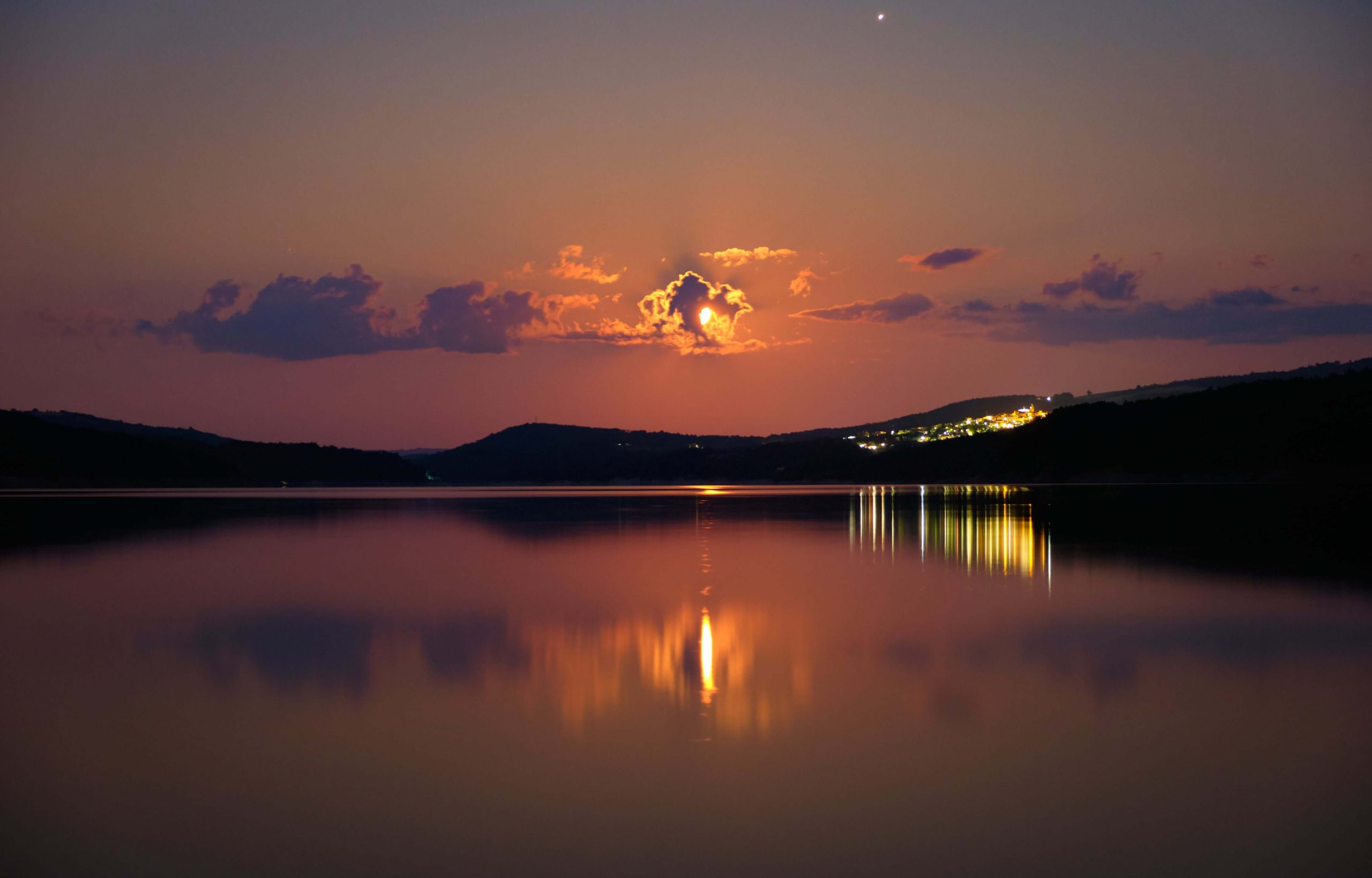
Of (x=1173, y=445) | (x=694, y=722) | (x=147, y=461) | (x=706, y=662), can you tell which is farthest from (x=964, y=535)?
(x=147, y=461)

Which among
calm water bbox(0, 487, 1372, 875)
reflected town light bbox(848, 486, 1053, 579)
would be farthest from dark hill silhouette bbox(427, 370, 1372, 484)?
calm water bbox(0, 487, 1372, 875)

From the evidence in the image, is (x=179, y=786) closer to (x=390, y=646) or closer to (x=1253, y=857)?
(x=390, y=646)

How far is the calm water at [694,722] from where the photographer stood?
17.2ft

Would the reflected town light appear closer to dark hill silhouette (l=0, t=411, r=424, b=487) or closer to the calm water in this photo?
the calm water

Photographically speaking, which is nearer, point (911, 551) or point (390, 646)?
point (390, 646)

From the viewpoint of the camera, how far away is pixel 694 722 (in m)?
7.49

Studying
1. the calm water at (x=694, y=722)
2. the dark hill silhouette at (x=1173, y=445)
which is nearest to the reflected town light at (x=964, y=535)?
the calm water at (x=694, y=722)

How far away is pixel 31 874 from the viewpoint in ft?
16.4

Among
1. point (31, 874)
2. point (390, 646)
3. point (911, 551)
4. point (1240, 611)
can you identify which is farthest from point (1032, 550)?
point (31, 874)

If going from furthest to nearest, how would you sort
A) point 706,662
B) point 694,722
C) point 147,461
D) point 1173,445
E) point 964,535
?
point 147,461 → point 1173,445 → point 964,535 → point 706,662 → point 694,722

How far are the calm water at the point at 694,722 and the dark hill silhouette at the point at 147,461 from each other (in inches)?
5307

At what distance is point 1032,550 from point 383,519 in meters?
26.3

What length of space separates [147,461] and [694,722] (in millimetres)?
165632

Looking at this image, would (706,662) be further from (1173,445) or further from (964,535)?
(1173,445)
